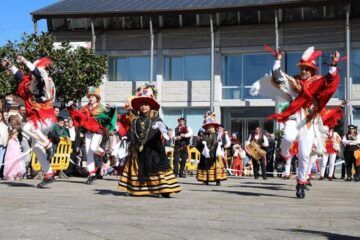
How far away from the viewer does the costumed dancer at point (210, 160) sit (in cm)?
1359

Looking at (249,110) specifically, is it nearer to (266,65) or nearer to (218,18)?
(266,65)

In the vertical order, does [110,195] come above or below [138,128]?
below

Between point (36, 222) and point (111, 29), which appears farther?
point (111, 29)

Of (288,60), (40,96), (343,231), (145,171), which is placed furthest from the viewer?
(288,60)

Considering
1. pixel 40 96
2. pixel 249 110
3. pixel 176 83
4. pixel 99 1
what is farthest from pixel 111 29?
pixel 40 96

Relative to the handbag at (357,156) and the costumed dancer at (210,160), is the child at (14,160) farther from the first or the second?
the handbag at (357,156)

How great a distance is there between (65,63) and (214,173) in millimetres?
19187

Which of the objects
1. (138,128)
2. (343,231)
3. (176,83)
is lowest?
A: (343,231)

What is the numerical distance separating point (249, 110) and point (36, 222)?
93.5ft

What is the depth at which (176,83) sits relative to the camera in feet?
114

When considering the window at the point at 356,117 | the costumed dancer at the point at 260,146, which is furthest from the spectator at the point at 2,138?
the window at the point at 356,117

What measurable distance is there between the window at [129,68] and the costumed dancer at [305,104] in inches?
1005

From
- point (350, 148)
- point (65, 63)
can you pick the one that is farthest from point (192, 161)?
point (65, 63)

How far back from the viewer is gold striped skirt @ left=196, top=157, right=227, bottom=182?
13.6 metres
